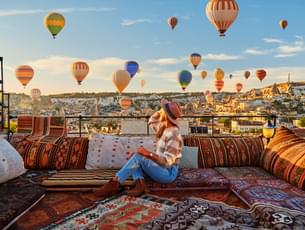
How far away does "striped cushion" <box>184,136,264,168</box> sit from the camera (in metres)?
3.05

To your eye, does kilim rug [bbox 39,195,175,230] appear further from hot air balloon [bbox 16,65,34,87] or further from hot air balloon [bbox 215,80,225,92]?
hot air balloon [bbox 215,80,225,92]

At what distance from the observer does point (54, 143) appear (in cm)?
311

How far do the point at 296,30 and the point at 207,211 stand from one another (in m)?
16.6

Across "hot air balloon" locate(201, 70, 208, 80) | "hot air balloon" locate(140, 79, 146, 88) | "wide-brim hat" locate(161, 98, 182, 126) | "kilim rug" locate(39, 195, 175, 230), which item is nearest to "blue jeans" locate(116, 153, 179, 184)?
"kilim rug" locate(39, 195, 175, 230)

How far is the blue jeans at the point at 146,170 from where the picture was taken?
8.01ft

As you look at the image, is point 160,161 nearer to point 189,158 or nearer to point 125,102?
point 189,158

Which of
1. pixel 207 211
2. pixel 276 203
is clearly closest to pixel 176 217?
pixel 207 211

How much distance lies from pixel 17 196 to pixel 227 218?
4.26 ft

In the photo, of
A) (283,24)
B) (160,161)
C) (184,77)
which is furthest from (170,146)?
(283,24)

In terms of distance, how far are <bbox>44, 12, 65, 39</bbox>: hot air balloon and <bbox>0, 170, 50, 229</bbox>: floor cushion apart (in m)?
7.61

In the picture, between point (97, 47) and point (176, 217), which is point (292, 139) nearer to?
point (176, 217)

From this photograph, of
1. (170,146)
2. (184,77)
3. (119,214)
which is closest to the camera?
(119,214)

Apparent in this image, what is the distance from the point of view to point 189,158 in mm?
2988

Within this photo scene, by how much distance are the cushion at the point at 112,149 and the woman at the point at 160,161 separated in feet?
1.22
